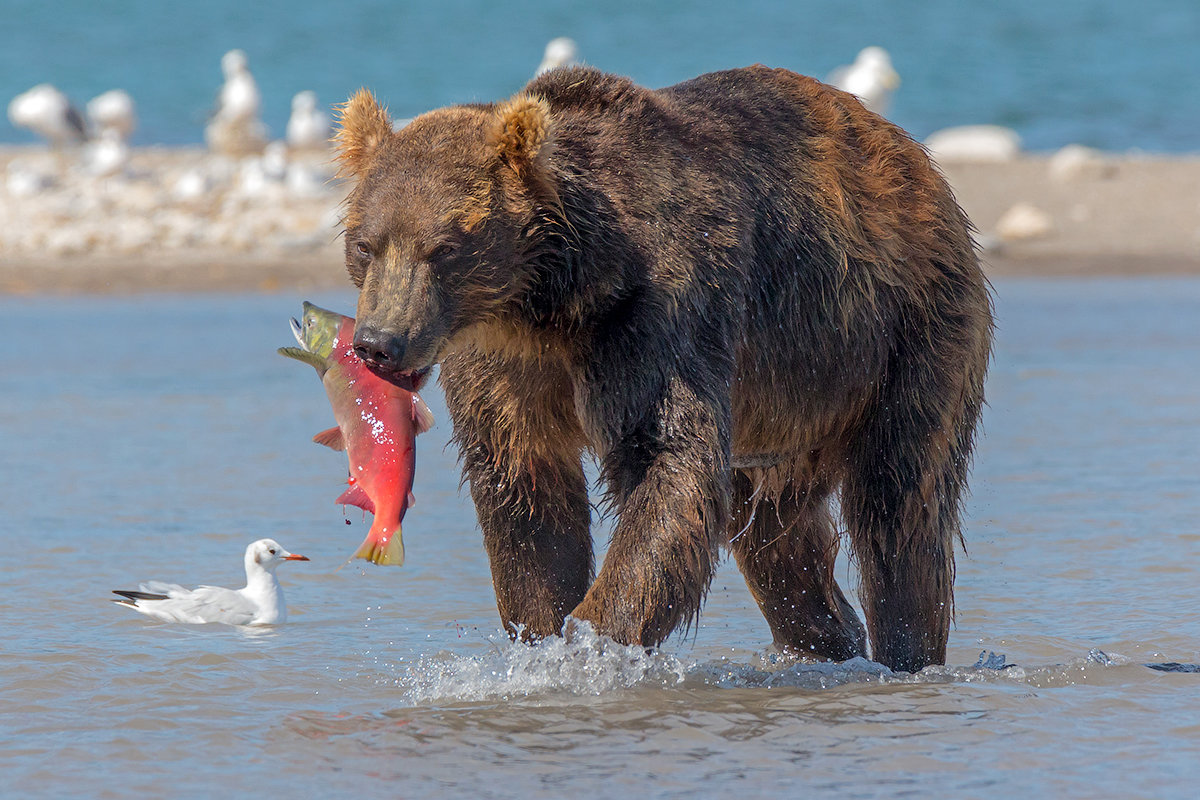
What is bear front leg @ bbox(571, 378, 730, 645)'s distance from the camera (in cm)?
423

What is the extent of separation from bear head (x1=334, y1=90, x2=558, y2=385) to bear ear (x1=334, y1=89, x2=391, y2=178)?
0.22ft

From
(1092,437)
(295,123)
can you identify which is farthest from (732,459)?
(295,123)

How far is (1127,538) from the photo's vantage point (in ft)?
21.3

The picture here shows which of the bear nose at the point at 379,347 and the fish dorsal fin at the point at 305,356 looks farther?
the fish dorsal fin at the point at 305,356

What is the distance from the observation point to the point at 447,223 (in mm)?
4113

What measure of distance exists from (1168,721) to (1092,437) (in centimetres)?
455

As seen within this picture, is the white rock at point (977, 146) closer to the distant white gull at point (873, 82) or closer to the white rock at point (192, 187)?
the distant white gull at point (873, 82)

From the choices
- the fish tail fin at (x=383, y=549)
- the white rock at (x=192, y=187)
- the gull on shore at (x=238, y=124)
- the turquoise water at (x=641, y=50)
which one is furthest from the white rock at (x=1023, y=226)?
the fish tail fin at (x=383, y=549)

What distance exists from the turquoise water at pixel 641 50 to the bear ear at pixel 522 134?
22.0 metres

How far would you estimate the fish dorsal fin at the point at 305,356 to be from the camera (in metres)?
4.34

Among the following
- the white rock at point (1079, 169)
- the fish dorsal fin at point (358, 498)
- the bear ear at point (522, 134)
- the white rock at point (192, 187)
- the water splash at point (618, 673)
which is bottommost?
the water splash at point (618, 673)

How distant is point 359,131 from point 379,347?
2.52 ft

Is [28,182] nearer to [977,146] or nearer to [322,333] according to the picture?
[977,146]

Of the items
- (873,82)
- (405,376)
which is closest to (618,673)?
(405,376)
